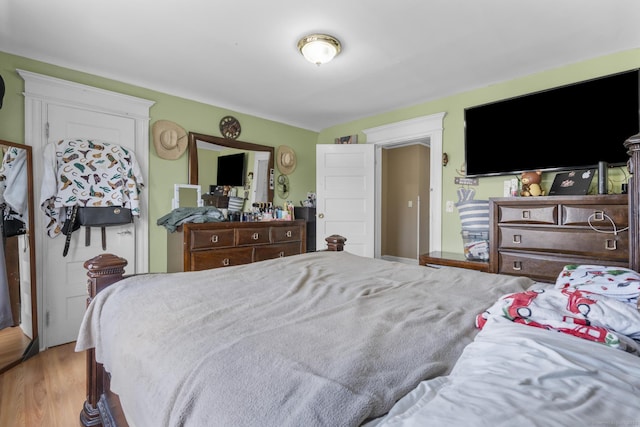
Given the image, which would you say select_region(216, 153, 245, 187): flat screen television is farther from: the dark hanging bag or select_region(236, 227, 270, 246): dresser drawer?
the dark hanging bag

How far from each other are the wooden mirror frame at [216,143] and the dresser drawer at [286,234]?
26.2 inches

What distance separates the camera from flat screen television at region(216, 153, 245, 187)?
3.60 m

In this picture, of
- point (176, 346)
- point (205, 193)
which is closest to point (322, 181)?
point (205, 193)

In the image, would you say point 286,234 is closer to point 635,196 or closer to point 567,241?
point 567,241

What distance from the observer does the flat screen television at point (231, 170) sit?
3596 mm

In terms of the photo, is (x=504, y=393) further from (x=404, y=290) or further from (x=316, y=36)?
(x=316, y=36)

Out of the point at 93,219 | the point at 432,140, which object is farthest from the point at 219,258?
the point at 432,140

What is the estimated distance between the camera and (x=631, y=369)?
0.58 m

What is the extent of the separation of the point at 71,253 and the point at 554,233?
3935 mm

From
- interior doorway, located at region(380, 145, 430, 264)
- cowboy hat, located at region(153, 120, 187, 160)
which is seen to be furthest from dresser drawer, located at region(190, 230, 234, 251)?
interior doorway, located at region(380, 145, 430, 264)

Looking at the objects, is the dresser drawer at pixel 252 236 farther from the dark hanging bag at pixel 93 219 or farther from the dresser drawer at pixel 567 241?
the dresser drawer at pixel 567 241

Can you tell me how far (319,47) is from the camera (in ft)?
7.30

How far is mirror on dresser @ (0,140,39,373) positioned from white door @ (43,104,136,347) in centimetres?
16

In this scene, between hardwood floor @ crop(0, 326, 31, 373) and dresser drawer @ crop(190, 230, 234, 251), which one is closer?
hardwood floor @ crop(0, 326, 31, 373)
